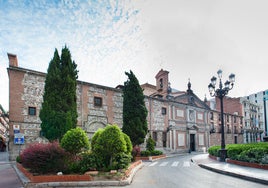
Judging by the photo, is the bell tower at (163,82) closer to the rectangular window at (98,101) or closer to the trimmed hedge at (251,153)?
the rectangular window at (98,101)

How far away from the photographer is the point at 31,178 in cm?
786

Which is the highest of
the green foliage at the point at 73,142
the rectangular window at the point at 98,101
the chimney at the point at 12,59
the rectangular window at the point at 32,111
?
the chimney at the point at 12,59

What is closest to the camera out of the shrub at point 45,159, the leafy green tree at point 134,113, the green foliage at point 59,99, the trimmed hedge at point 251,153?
the shrub at point 45,159

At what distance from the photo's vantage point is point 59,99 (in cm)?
1371

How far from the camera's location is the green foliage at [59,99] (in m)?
13.3

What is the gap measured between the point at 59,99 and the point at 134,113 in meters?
7.85

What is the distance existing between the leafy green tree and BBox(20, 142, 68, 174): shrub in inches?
399

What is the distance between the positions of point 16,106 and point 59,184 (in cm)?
1043

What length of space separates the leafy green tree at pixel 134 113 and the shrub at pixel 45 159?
10.1 m

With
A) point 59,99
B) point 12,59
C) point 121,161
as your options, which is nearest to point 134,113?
point 59,99

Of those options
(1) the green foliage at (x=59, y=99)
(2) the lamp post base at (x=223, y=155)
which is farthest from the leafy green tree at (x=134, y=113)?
(2) the lamp post base at (x=223, y=155)

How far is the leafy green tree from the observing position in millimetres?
18734

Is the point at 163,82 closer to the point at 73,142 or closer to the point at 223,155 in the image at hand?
the point at 223,155

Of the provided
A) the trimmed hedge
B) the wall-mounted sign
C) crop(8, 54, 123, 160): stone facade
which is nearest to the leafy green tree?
crop(8, 54, 123, 160): stone facade
